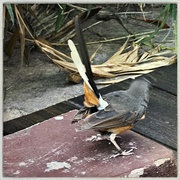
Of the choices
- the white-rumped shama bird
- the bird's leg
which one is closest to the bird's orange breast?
the white-rumped shama bird

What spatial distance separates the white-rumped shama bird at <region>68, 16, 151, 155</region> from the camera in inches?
67.5

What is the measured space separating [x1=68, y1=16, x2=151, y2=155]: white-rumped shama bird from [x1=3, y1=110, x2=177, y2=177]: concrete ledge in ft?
0.18

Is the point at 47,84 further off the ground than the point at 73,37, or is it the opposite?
the point at 73,37

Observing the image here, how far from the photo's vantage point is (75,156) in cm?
180

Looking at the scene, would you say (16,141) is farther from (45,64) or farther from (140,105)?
(45,64)

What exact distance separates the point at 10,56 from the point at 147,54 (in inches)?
20.4

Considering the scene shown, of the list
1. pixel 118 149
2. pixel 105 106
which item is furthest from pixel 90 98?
pixel 118 149

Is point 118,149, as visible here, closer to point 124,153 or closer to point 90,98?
point 124,153

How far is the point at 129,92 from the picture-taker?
185cm

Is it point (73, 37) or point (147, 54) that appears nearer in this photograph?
point (73, 37)

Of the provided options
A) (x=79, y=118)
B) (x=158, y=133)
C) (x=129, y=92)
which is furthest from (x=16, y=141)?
(x=158, y=133)

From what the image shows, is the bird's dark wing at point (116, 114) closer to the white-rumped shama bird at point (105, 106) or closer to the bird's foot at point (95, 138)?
the white-rumped shama bird at point (105, 106)

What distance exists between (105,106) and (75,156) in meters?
0.16

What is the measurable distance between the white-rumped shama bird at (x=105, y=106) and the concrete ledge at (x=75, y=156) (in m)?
0.05
